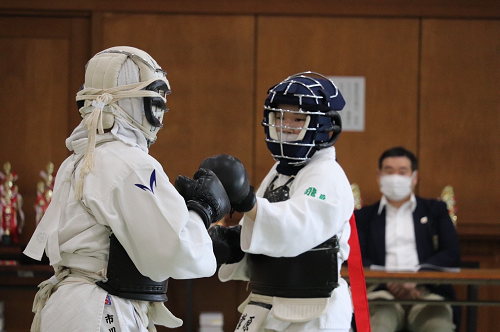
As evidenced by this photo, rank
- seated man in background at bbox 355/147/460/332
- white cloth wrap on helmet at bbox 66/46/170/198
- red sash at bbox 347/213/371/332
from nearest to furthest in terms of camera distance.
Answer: white cloth wrap on helmet at bbox 66/46/170/198, red sash at bbox 347/213/371/332, seated man in background at bbox 355/147/460/332

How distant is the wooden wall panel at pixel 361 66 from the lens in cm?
551

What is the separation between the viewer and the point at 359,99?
5.54 metres

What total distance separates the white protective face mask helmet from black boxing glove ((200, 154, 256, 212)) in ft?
0.82

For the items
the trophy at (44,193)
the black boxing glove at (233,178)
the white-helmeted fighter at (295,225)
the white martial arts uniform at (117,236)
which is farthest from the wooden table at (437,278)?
the trophy at (44,193)

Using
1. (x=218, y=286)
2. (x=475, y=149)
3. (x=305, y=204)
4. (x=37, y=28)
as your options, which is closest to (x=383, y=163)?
(x=475, y=149)

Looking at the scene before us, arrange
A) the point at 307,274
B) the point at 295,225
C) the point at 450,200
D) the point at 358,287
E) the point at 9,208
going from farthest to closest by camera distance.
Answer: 1. the point at 450,200
2. the point at 9,208
3. the point at 358,287
4. the point at 307,274
5. the point at 295,225

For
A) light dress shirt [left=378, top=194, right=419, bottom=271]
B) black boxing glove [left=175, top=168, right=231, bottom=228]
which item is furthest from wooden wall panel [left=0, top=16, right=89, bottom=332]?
black boxing glove [left=175, top=168, right=231, bottom=228]

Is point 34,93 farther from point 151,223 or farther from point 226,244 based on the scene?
point 151,223

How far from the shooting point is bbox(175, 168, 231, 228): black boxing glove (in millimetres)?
2010

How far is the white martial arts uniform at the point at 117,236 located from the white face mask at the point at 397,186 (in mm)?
3048

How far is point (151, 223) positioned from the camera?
1.85 metres

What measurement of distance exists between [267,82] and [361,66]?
0.83 meters

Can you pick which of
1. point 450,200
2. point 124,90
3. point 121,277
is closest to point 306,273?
point 121,277

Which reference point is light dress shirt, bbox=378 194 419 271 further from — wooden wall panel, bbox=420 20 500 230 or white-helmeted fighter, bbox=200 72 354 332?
white-helmeted fighter, bbox=200 72 354 332
